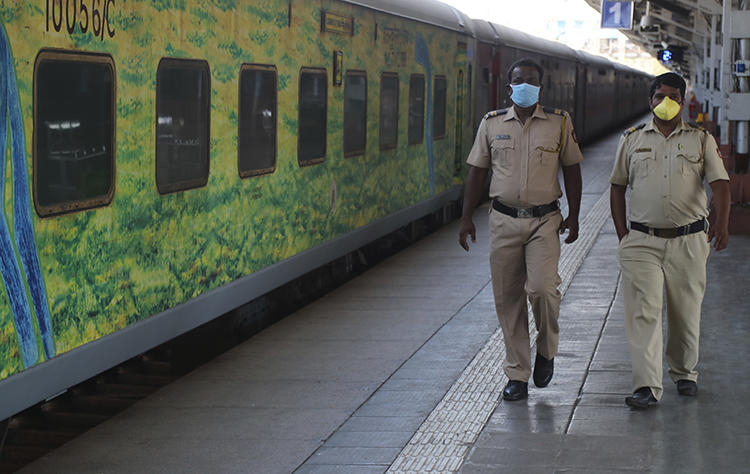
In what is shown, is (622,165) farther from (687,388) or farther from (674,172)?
(687,388)

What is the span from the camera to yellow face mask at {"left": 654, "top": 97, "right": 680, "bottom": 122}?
6242 mm

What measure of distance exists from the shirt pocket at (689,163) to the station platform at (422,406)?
122 cm

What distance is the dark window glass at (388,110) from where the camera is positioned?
12039 millimetres

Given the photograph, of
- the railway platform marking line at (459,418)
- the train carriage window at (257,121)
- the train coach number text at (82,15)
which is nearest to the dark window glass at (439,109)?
the train carriage window at (257,121)

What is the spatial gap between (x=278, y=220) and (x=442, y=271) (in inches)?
126

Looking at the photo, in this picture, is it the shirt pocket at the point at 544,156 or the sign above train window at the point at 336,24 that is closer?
the shirt pocket at the point at 544,156

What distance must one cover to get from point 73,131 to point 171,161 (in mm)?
1196

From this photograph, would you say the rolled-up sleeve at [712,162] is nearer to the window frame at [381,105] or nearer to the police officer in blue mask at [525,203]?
the police officer in blue mask at [525,203]

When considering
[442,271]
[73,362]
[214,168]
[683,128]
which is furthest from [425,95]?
[73,362]

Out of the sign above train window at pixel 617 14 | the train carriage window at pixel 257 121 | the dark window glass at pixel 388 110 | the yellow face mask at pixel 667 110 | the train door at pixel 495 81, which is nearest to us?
the yellow face mask at pixel 667 110

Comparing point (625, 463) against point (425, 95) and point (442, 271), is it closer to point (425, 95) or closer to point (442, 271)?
point (442, 271)

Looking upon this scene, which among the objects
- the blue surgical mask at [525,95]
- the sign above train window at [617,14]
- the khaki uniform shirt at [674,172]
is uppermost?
the sign above train window at [617,14]

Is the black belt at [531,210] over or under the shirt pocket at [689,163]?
under

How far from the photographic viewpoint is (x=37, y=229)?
214 inches
